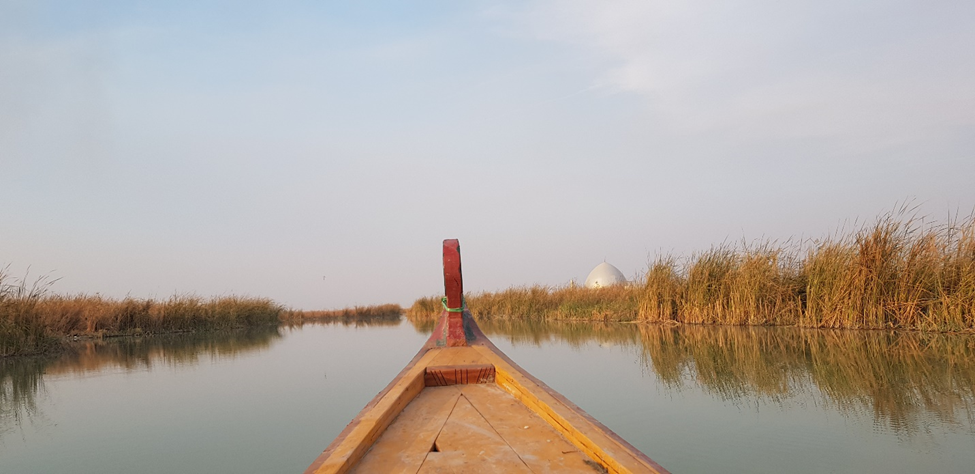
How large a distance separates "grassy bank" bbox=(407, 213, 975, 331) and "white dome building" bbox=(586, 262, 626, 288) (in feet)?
69.1

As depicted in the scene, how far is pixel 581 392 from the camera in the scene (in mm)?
5422

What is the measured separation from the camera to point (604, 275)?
36.6m

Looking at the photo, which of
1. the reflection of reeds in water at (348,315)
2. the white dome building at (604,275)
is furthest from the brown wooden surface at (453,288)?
the white dome building at (604,275)

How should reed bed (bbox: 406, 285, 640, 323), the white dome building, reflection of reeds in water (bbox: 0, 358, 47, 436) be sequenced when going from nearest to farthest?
reflection of reeds in water (bbox: 0, 358, 47, 436)
reed bed (bbox: 406, 285, 640, 323)
the white dome building

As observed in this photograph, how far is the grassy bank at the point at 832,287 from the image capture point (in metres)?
8.00

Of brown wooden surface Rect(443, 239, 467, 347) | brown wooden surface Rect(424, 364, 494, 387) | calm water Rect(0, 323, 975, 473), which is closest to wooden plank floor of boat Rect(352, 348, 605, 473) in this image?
brown wooden surface Rect(424, 364, 494, 387)

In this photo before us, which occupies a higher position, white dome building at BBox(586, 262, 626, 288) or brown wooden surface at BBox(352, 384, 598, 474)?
white dome building at BBox(586, 262, 626, 288)

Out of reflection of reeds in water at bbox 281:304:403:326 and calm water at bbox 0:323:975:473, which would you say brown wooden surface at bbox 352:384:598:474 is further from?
reflection of reeds in water at bbox 281:304:403:326

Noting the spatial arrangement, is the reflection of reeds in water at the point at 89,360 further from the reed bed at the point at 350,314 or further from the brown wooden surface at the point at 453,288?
the reed bed at the point at 350,314

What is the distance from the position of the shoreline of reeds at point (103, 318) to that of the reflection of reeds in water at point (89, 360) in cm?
44

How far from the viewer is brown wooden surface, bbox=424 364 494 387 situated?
3.56m

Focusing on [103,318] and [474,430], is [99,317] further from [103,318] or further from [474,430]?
[474,430]

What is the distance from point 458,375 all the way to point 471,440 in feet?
3.56

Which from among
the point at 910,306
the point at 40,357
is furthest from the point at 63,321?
the point at 910,306
